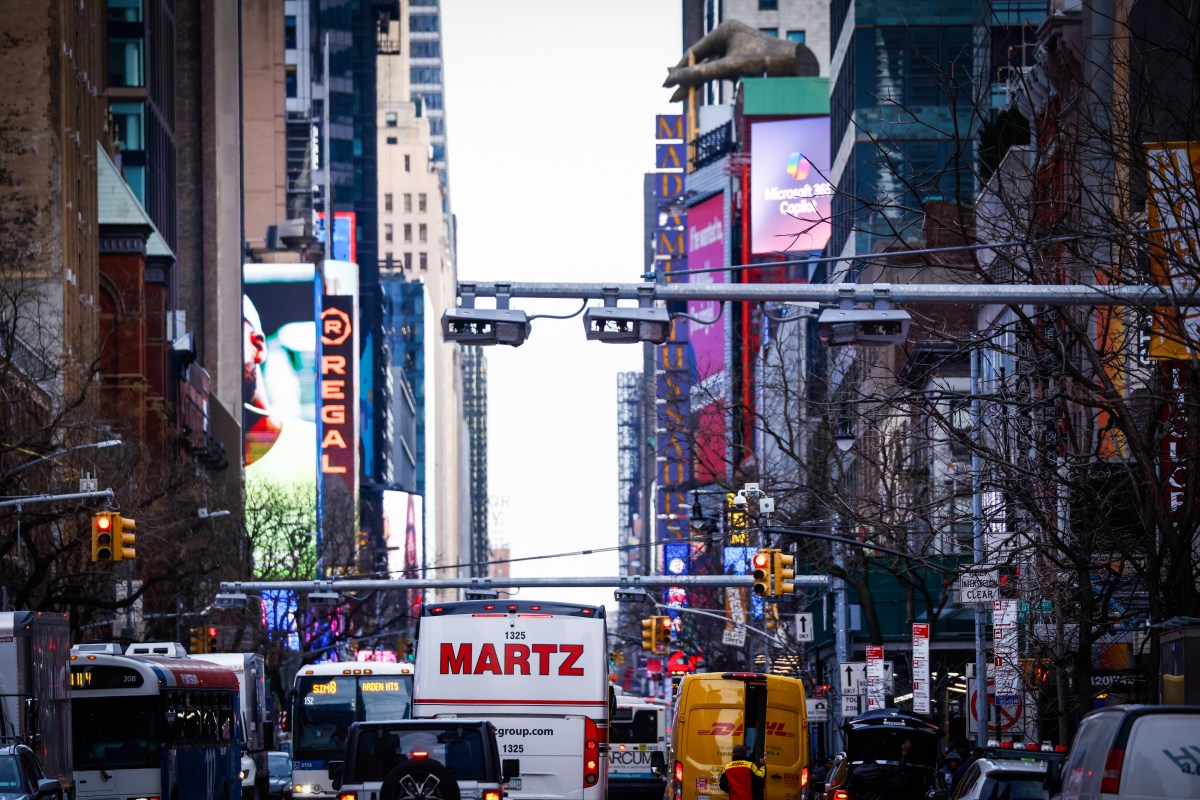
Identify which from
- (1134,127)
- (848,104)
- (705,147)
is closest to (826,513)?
(848,104)

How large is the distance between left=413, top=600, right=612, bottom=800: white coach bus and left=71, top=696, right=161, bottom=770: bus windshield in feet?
12.5

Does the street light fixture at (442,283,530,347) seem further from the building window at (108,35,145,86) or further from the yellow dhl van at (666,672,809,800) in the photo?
the building window at (108,35,145,86)

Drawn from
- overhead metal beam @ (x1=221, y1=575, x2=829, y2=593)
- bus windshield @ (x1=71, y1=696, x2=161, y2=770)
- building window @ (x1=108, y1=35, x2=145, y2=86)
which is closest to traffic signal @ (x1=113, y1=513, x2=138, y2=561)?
bus windshield @ (x1=71, y1=696, x2=161, y2=770)

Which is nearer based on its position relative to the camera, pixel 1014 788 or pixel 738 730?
pixel 1014 788

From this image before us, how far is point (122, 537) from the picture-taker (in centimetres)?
3797

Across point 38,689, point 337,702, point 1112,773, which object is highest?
point 1112,773

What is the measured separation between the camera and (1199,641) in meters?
20.5

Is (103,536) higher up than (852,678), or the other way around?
(103,536)

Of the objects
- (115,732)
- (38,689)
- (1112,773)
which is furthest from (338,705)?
(1112,773)

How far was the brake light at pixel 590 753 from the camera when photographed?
27047 mm

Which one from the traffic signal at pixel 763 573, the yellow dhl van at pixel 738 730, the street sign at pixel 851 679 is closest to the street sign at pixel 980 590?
the yellow dhl van at pixel 738 730

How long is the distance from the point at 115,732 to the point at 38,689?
4.18 m

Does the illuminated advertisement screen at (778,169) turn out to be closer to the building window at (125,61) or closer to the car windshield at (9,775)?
the building window at (125,61)

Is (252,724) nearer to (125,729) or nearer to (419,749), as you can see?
(125,729)
